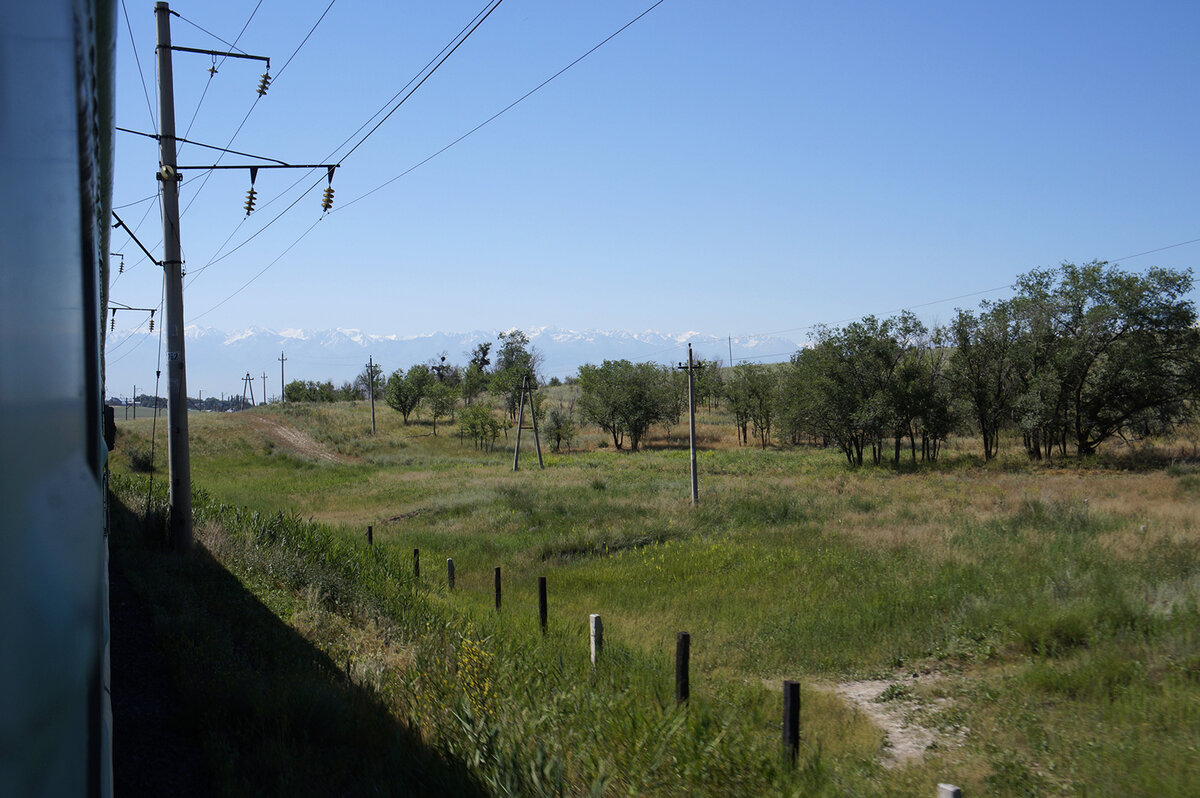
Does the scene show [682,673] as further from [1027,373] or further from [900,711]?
[1027,373]

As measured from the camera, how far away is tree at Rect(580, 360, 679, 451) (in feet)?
230

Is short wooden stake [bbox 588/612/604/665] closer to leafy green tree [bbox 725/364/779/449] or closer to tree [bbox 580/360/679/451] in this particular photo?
tree [bbox 580/360/679/451]

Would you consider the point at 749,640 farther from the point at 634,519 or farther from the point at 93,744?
the point at 634,519

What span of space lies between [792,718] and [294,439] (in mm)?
59902

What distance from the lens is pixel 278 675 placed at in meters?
6.84

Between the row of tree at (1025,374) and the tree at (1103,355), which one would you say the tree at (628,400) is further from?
the tree at (1103,355)

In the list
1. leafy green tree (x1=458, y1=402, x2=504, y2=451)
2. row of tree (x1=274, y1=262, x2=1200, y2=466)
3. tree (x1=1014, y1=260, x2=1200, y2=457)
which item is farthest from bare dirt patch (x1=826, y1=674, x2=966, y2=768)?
leafy green tree (x1=458, y1=402, x2=504, y2=451)

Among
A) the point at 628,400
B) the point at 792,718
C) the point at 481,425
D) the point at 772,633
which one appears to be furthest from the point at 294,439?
the point at 792,718

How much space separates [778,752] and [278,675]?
4.34 m

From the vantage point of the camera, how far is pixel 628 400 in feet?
230

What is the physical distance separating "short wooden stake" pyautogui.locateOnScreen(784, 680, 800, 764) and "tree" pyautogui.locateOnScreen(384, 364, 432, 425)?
254 feet

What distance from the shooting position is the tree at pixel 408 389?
266 feet

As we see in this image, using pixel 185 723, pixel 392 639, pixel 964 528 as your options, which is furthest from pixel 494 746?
pixel 964 528

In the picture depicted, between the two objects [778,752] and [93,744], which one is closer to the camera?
[93,744]
